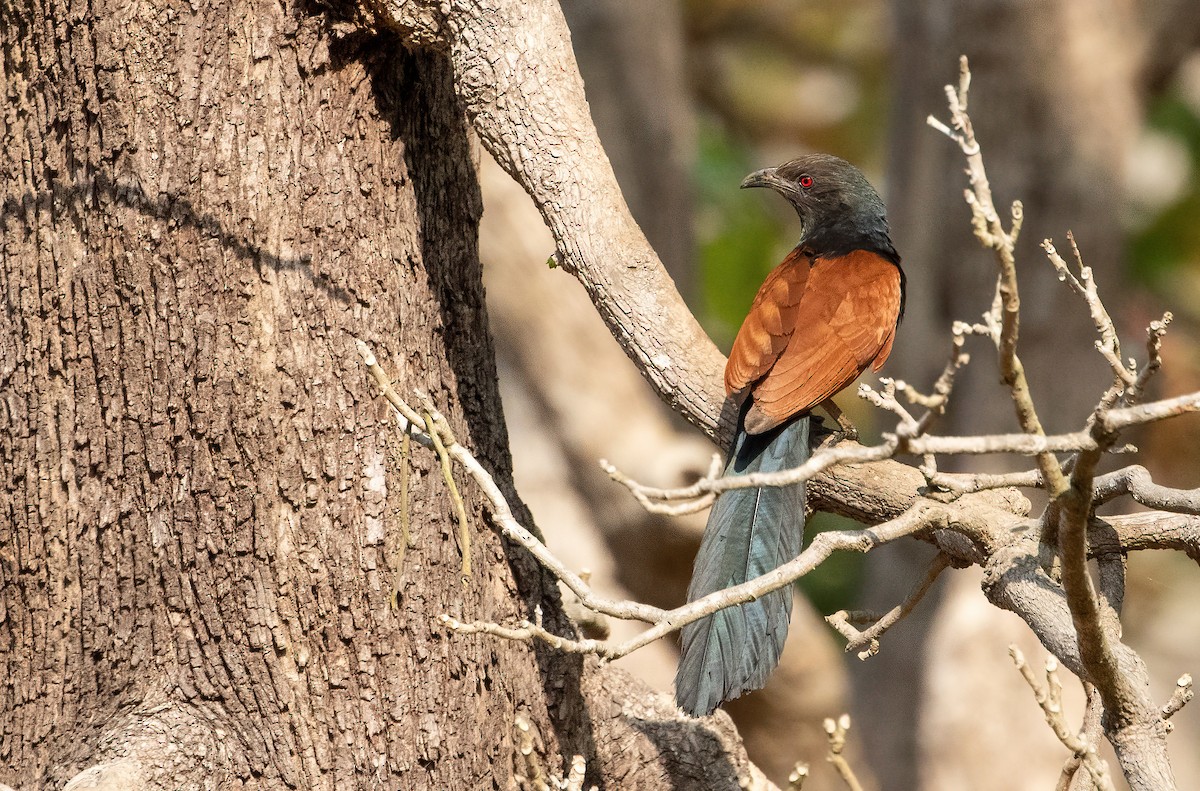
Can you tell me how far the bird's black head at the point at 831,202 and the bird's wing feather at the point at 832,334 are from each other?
0.86 feet

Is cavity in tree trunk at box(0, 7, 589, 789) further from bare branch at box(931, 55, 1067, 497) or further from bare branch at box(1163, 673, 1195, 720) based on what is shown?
bare branch at box(1163, 673, 1195, 720)

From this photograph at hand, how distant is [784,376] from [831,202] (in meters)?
1.10

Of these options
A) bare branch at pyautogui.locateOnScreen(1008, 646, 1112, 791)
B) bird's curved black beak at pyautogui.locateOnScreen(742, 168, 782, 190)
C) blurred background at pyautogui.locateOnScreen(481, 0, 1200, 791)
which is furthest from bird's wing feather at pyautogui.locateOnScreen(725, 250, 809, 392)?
blurred background at pyautogui.locateOnScreen(481, 0, 1200, 791)

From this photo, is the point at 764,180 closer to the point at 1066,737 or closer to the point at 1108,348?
the point at 1108,348

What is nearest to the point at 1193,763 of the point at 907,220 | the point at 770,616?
the point at 907,220

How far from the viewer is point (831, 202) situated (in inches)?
142

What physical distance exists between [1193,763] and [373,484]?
10.0m

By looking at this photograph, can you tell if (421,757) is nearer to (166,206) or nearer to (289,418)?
(289,418)

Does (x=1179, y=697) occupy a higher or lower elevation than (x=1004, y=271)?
lower

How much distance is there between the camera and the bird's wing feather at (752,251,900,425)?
269 cm

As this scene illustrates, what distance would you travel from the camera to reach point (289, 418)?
6.91 ft

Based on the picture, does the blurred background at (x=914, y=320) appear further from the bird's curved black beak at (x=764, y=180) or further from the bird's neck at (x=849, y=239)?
the bird's neck at (x=849, y=239)

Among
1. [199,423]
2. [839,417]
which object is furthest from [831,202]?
[199,423]

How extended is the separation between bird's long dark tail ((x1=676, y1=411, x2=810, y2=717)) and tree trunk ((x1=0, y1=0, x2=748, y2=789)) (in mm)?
376
